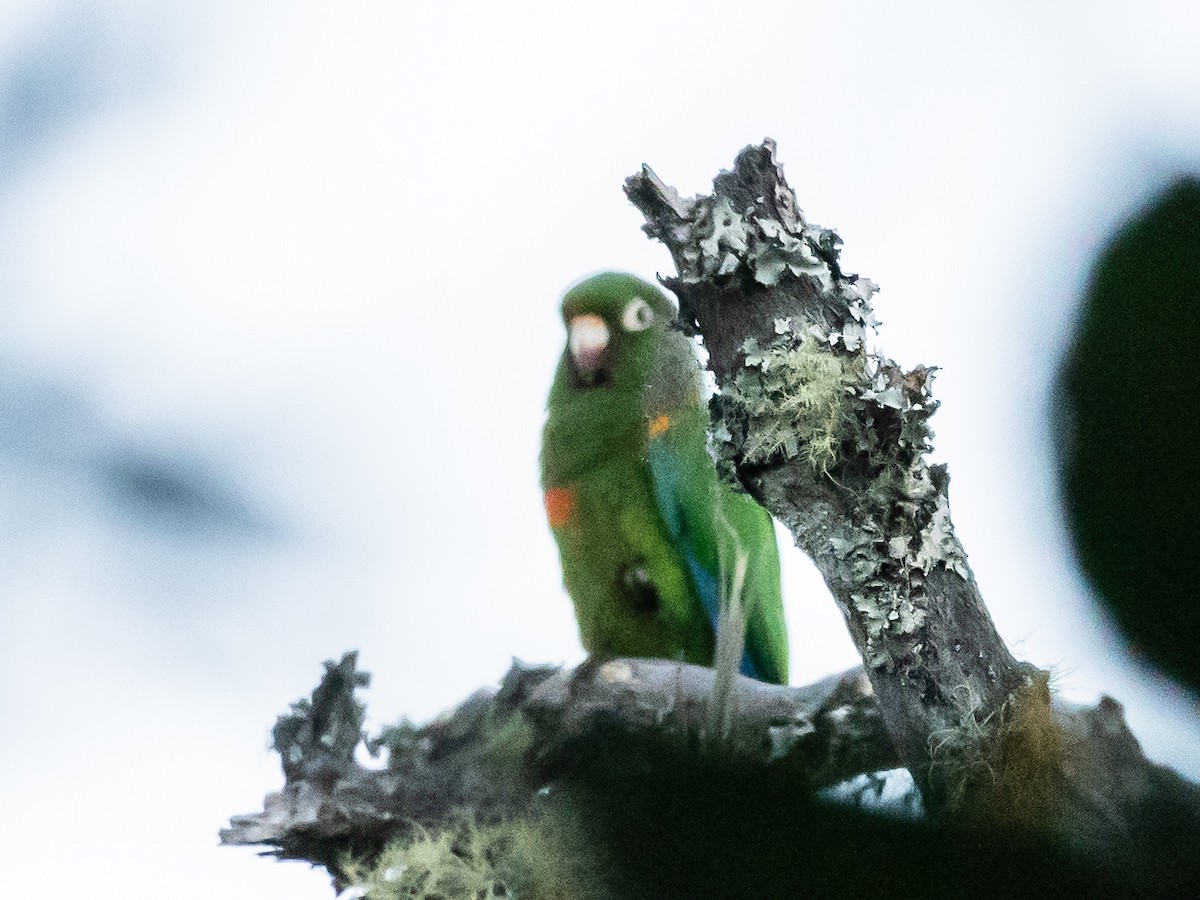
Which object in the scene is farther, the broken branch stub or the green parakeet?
the green parakeet

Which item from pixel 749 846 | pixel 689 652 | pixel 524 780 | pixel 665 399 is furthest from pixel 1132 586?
pixel 689 652

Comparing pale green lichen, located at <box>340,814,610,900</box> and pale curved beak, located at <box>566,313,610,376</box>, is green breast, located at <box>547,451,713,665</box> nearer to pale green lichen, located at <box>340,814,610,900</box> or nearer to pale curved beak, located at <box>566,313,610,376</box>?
pale curved beak, located at <box>566,313,610,376</box>

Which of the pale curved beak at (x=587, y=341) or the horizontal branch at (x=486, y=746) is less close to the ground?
the pale curved beak at (x=587, y=341)

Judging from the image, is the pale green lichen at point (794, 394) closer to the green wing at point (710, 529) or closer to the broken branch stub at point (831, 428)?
the broken branch stub at point (831, 428)

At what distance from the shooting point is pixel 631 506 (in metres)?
1.64

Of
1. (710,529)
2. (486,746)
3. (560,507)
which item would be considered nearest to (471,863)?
(486,746)

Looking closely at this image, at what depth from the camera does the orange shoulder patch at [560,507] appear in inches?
66.9

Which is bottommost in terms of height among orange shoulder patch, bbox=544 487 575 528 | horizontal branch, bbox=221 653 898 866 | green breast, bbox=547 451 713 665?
horizontal branch, bbox=221 653 898 866

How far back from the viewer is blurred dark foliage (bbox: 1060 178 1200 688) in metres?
0.37

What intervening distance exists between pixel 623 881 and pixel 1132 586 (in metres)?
0.21

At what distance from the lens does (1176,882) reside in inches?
13.8

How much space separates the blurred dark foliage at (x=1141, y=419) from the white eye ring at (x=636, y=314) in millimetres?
1144

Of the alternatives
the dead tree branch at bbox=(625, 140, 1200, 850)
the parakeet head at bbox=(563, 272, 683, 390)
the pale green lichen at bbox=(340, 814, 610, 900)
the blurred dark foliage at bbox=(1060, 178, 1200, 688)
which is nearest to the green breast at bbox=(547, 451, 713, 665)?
the parakeet head at bbox=(563, 272, 683, 390)

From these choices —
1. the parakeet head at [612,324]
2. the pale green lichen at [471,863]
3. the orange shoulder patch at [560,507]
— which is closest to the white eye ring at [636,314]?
the parakeet head at [612,324]
